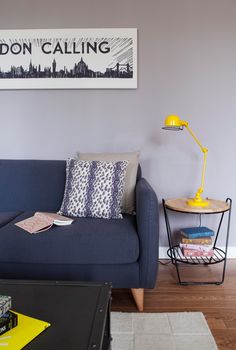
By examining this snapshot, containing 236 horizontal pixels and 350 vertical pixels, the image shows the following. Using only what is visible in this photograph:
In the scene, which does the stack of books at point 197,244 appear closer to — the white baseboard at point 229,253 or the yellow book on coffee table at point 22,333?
the white baseboard at point 229,253

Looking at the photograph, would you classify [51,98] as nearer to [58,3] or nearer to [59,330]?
[58,3]

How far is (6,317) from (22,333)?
7 centimetres

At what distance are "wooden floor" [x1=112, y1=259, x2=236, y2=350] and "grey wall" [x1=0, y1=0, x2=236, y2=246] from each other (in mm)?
483

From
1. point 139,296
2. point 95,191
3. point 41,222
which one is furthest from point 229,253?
point 41,222

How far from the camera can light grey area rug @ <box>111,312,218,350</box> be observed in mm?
1388

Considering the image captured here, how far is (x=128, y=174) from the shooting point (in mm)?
2090

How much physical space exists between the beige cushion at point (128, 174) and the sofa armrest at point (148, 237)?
0.41 metres

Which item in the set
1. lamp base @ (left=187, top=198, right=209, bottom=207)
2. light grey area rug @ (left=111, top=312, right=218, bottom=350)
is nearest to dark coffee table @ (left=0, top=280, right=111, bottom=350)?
light grey area rug @ (left=111, top=312, right=218, bottom=350)

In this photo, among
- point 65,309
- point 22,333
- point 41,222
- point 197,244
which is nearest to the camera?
point 22,333

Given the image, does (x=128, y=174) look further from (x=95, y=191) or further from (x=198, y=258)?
(x=198, y=258)

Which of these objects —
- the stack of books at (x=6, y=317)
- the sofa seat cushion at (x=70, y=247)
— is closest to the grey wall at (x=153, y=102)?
the sofa seat cushion at (x=70, y=247)

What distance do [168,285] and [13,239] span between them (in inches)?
41.7

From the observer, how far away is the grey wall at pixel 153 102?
2312 millimetres

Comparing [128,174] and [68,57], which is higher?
[68,57]
